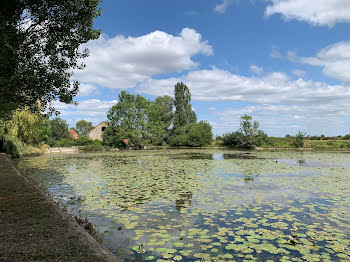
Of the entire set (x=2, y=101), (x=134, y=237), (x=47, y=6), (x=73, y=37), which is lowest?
(x=134, y=237)

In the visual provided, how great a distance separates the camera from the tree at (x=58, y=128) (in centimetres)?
6770

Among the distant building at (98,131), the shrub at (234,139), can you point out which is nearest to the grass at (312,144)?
the shrub at (234,139)

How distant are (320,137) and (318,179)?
53.0 m

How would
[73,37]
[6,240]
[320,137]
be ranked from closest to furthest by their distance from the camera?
[6,240], [73,37], [320,137]

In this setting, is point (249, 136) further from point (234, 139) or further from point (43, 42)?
point (43, 42)

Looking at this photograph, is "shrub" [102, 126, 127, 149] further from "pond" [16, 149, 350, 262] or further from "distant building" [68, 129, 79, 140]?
"pond" [16, 149, 350, 262]

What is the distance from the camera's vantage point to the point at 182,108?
64.8 meters

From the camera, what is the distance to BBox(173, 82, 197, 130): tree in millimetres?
63750

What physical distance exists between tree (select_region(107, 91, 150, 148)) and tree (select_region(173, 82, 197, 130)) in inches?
633

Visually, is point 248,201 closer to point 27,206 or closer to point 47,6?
point 27,206

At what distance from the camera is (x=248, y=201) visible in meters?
8.48

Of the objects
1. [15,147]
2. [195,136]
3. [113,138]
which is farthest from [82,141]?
[15,147]

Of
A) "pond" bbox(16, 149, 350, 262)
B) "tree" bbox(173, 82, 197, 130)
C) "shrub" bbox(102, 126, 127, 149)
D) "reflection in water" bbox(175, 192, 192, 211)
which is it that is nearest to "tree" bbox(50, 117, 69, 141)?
"shrub" bbox(102, 126, 127, 149)

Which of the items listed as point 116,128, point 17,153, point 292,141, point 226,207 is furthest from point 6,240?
point 292,141
